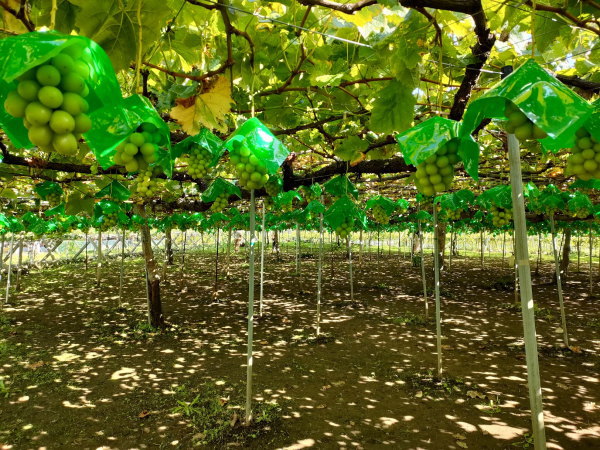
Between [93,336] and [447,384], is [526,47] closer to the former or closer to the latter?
[447,384]

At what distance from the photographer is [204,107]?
234 centimetres

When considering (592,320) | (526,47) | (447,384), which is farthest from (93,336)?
(592,320)

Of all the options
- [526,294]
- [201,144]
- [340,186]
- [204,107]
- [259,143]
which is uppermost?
[204,107]

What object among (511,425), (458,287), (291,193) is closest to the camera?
(511,425)

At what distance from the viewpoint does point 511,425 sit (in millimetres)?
4547

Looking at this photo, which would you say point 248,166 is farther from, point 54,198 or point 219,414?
point 54,198

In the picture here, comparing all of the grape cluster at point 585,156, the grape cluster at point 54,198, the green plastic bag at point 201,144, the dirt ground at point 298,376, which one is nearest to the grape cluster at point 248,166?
the green plastic bag at point 201,144

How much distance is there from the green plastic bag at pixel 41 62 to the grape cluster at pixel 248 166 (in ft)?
2.94

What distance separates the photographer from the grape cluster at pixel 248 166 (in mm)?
1760

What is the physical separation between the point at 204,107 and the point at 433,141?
155 cm

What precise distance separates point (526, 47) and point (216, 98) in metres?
2.62

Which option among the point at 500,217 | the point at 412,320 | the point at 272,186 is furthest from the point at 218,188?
the point at 412,320

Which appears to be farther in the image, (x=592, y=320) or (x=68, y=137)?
(x=592, y=320)

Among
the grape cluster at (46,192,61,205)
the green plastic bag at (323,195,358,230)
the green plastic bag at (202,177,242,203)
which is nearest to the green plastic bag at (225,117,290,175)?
the green plastic bag at (202,177,242,203)
